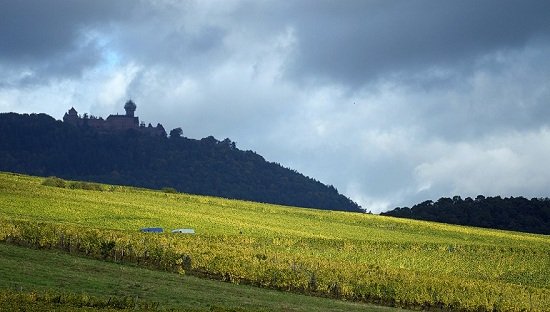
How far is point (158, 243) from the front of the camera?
2311 inches

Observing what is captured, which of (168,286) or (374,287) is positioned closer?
(168,286)

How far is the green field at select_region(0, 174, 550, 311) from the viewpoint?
52.7m

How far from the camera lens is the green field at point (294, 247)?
173 ft

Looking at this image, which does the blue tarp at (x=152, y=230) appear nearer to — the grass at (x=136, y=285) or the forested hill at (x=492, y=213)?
the grass at (x=136, y=285)

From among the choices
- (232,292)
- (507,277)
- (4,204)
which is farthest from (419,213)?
(232,292)

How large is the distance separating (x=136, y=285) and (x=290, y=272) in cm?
1582

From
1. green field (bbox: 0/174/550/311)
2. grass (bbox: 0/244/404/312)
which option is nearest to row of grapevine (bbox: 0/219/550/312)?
green field (bbox: 0/174/550/311)

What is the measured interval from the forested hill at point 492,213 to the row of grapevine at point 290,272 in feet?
397

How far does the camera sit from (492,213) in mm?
178875

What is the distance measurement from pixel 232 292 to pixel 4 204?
41659 mm

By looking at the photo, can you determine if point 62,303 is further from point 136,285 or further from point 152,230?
point 152,230

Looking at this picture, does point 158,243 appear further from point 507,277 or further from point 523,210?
point 523,210

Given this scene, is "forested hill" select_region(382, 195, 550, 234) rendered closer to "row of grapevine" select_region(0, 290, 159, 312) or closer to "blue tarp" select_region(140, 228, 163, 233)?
"blue tarp" select_region(140, 228, 163, 233)

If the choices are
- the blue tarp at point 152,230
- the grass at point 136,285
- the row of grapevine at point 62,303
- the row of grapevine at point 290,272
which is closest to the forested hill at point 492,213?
the blue tarp at point 152,230
